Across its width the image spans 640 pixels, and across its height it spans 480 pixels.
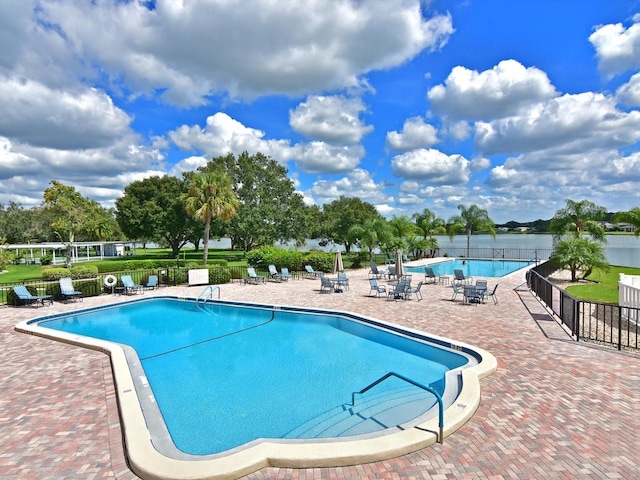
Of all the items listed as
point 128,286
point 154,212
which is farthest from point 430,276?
point 154,212

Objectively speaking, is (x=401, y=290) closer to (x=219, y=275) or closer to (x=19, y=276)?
(x=219, y=275)

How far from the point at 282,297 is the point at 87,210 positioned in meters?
25.2

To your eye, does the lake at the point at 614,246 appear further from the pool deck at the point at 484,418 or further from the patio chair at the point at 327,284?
the pool deck at the point at 484,418

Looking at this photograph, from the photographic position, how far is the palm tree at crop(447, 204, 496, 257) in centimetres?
3991

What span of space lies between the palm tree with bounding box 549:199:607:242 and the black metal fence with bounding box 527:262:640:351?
58.8ft

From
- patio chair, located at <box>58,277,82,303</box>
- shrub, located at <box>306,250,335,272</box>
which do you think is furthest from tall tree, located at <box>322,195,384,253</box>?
patio chair, located at <box>58,277,82,303</box>

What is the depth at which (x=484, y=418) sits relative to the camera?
192 inches

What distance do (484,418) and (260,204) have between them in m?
33.6

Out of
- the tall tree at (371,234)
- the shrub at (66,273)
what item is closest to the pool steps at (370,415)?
the shrub at (66,273)

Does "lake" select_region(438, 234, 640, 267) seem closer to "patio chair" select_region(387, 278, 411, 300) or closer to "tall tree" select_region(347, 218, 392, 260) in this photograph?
"tall tree" select_region(347, 218, 392, 260)

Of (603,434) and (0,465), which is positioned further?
(603,434)

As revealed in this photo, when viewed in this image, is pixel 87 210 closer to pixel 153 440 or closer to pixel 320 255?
pixel 320 255

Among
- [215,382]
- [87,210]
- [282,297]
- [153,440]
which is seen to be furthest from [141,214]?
[153,440]

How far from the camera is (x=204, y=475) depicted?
12.3ft
